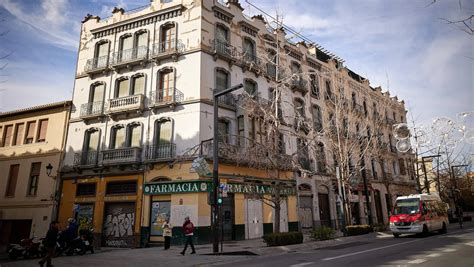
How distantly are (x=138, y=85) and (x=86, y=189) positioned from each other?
8113 millimetres

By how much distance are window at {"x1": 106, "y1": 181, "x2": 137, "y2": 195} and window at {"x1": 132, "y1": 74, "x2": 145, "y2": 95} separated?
626 centimetres

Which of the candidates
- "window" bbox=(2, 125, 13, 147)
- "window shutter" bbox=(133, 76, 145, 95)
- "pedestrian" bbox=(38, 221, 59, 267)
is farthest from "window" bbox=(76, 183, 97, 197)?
"pedestrian" bbox=(38, 221, 59, 267)

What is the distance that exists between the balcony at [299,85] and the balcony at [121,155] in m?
13.7

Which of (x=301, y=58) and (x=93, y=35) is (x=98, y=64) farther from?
(x=301, y=58)

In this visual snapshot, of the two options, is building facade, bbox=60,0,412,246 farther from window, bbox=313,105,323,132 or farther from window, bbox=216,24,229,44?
window, bbox=313,105,323,132

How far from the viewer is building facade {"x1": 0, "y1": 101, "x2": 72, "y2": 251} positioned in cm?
2266

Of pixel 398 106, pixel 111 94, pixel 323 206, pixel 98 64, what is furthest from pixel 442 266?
pixel 398 106

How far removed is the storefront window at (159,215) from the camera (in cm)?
A: 1917

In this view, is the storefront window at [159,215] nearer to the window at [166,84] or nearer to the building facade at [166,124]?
the building facade at [166,124]

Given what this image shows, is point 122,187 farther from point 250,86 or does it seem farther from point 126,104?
point 250,86

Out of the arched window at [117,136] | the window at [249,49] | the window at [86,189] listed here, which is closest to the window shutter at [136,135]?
the arched window at [117,136]

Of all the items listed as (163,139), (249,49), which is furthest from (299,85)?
(163,139)

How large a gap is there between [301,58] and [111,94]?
16673mm

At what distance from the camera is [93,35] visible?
25078 mm
